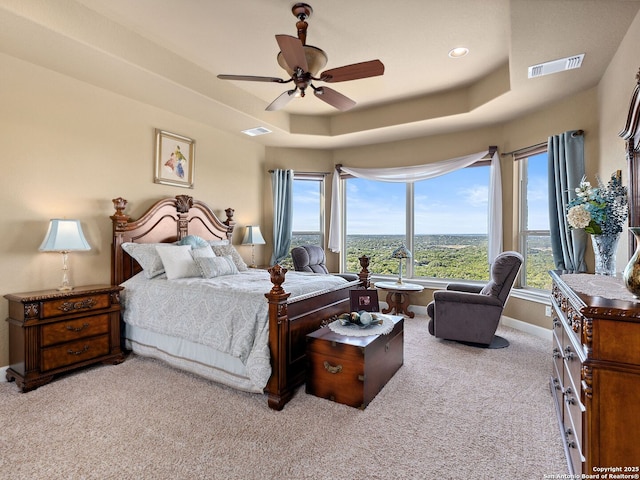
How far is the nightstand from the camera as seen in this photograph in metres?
2.71

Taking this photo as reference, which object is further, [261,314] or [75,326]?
[75,326]

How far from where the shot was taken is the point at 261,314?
8.24ft

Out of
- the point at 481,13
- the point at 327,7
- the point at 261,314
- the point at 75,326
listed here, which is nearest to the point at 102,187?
the point at 75,326

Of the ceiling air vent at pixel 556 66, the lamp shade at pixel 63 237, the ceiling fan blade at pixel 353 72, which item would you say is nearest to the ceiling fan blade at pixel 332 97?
the ceiling fan blade at pixel 353 72

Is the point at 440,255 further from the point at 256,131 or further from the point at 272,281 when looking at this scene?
the point at 272,281

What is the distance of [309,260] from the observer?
5184 mm

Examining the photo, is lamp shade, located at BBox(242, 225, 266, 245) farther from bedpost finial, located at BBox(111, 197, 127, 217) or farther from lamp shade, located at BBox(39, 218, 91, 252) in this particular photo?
lamp shade, located at BBox(39, 218, 91, 252)

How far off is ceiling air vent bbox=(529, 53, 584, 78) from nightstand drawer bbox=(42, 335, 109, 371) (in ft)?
15.9

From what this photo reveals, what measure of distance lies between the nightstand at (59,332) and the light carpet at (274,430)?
144mm

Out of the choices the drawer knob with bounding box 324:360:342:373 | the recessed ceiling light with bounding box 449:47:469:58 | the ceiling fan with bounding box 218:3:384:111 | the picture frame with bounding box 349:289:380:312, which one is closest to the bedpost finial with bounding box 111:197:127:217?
the ceiling fan with bounding box 218:3:384:111

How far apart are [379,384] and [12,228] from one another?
3.50 meters

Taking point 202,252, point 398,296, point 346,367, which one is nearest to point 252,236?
point 202,252

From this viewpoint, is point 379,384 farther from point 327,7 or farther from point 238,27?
point 238,27

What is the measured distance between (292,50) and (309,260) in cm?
326
